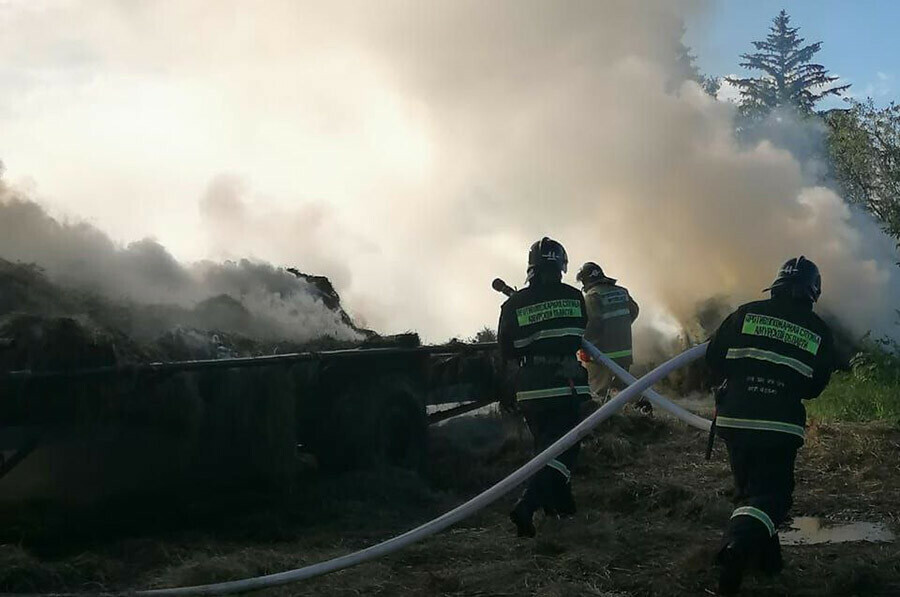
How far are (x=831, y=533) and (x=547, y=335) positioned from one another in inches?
97.1

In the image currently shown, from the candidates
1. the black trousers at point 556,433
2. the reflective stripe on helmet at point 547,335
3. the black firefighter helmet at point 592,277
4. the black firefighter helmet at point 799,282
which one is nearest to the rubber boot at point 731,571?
the black firefighter helmet at point 799,282

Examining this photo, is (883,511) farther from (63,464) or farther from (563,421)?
(63,464)

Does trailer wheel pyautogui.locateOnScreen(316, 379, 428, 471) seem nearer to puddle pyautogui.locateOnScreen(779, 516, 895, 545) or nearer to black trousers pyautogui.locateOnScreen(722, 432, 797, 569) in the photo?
puddle pyautogui.locateOnScreen(779, 516, 895, 545)

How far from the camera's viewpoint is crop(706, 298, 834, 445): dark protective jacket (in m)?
5.19

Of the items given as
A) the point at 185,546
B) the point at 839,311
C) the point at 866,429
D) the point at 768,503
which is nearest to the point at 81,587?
the point at 185,546

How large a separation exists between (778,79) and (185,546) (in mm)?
48201

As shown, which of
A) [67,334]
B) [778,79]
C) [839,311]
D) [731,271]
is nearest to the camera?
[67,334]

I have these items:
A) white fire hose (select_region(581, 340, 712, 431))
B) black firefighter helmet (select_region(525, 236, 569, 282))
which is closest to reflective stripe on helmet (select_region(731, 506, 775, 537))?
white fire hose (select_region(581, 340, 712, 431))

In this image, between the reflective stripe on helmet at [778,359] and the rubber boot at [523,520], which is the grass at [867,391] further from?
the rubber boot at [523,520]

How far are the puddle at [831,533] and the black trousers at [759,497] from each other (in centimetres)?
121

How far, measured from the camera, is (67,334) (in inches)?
238

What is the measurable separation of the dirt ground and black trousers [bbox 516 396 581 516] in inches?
6.9

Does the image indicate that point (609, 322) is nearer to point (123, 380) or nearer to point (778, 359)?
point (778, 359)

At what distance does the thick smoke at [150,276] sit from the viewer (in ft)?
27.9
